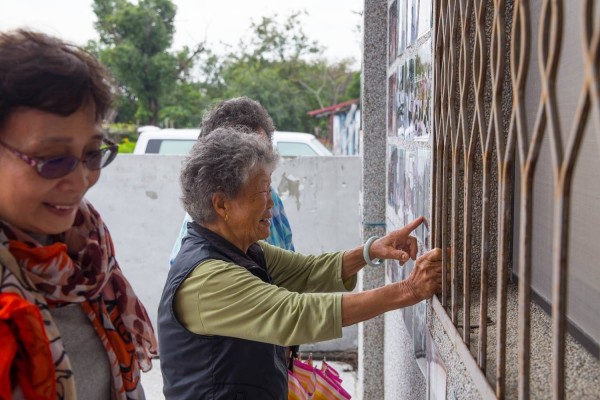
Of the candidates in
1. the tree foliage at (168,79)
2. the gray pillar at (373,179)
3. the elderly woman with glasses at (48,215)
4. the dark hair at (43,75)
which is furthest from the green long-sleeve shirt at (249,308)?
the tree foliage at (168,79)

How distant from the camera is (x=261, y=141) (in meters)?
2.59

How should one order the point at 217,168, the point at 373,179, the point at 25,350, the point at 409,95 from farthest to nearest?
the point at 373,179
the point at 409,95
the point at 217,168
the point at 25,350

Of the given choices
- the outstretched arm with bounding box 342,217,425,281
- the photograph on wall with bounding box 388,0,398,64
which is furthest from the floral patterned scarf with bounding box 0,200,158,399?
the photograph on wall with bounding box 388,0,398,64

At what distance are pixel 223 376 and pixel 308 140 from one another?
274 inches

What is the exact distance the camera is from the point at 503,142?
145 cm

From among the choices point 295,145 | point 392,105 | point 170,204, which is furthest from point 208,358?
point 295,145

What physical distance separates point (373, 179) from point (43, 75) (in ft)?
9.75

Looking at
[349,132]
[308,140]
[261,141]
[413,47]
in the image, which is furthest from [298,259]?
[349,132]

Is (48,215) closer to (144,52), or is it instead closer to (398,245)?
(398,245)

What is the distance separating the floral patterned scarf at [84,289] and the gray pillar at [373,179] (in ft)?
7.78

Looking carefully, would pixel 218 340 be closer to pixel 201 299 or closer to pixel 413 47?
pixel 201 299

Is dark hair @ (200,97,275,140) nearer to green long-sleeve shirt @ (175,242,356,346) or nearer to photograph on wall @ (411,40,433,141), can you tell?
A: photograph on wall @ (411,40,433,141)

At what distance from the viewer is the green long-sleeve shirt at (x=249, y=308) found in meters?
2.09

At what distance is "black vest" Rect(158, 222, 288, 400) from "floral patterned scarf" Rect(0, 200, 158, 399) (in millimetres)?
276
